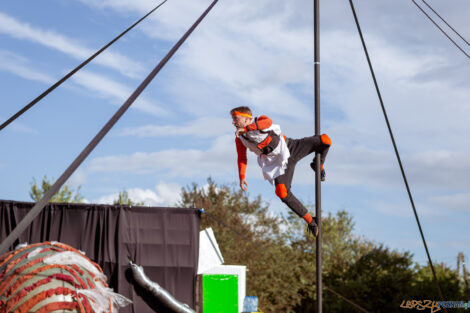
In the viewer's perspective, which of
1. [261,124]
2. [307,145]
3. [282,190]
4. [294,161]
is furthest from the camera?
[307,145]

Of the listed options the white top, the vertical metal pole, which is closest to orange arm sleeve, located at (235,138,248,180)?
the white top

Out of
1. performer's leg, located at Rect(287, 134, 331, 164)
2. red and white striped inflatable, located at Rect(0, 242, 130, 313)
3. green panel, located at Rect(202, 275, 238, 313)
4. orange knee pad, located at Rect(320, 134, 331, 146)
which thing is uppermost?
orange knee pad, located at Rect(320, 134, 331, 146)

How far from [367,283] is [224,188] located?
996 centimetres

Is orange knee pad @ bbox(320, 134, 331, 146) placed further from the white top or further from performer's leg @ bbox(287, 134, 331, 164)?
the white top

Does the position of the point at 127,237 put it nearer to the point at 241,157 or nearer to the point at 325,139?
the point at 241,157

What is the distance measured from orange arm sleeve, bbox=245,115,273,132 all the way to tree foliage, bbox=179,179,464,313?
14.4 m

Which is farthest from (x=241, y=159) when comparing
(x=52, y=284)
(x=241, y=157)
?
(x=52, y=284)

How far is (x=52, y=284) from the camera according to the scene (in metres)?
6.71

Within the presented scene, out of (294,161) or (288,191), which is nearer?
(288,191)

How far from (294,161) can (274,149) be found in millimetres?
360

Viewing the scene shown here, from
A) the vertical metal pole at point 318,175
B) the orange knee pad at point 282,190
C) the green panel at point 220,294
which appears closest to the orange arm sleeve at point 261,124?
the orange knee pad at point 282,190

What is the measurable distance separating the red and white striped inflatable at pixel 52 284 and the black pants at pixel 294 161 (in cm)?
264

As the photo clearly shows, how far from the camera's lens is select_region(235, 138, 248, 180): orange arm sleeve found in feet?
22.3

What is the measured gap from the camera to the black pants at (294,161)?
6.49m
